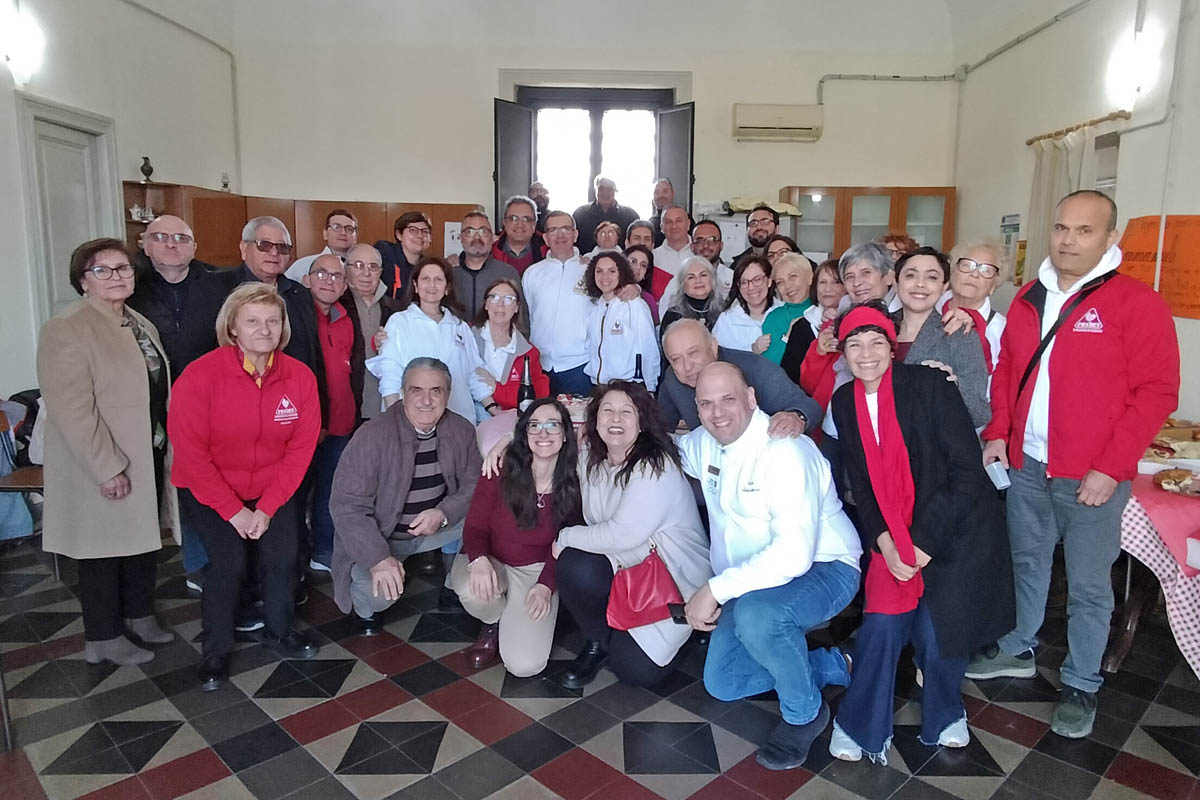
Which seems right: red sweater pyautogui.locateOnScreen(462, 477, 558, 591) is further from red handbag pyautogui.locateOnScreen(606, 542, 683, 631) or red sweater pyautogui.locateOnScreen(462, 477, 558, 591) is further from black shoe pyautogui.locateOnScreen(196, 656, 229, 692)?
black shoe pyautogui.locateOnScreen(196, 656, 229, 692)

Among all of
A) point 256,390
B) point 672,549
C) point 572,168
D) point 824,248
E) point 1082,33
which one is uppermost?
point 1082,33

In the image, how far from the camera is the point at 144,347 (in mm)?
2887

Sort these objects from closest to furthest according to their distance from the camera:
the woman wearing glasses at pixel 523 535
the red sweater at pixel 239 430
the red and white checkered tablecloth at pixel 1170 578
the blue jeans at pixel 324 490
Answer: the red and white checkered tablecloth at pixel 1170 578, the red sweater at pixel 239 430, the woman wearing glasses at pixel 523 535, the blue jeans at pixel 324 490

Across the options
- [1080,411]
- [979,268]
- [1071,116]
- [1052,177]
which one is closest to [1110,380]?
[1080,411]

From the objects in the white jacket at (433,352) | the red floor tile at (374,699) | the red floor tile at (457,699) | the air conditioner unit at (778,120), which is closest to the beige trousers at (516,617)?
the red floor tile at (457,699)

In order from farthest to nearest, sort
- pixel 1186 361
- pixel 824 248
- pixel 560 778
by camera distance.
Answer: pixel 824 248
pixel 1186 361
pixel 560 778

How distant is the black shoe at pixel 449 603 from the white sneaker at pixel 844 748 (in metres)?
1.68

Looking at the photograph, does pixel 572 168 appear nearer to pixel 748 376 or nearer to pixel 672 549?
pixel 748 376

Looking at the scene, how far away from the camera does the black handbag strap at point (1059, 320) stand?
242 centimetres

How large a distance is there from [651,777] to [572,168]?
711 centimetres

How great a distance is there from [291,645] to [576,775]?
1340 millimetres

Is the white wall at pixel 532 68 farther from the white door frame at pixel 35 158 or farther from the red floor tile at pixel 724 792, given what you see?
the red floor tile at pixel 724 792

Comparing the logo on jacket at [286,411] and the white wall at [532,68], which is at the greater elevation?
the white wall at [532,68]

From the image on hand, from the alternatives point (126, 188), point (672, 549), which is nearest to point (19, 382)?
point (126, 188)
